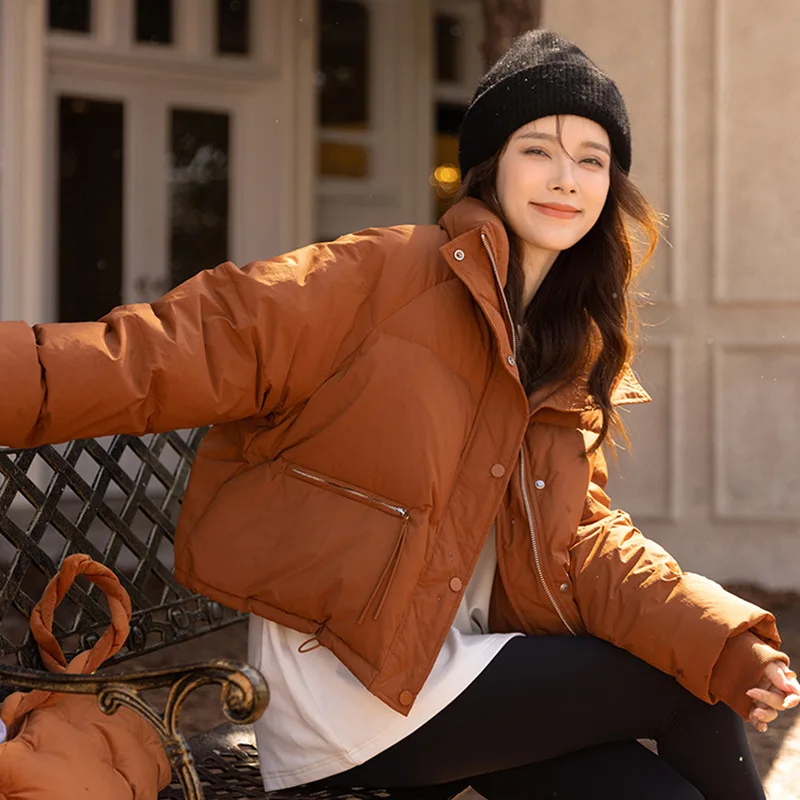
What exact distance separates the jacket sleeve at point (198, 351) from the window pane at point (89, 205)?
16.3 ft

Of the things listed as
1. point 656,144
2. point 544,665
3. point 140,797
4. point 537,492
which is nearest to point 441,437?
point 537,492

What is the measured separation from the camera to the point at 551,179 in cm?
218

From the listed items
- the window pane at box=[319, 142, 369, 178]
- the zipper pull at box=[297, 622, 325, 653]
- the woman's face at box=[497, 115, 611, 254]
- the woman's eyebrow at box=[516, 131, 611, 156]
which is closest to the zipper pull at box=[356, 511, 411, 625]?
A: the zipper pull at box=[297, 622, 325, 653]

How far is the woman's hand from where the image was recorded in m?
1.87

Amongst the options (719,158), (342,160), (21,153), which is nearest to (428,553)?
(719,158)

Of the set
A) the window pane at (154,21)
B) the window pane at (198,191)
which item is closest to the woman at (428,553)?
the window pane at (154,21)

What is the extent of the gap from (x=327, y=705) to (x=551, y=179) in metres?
0.94

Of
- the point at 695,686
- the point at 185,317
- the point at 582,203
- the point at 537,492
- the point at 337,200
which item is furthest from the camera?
the point at 337,200

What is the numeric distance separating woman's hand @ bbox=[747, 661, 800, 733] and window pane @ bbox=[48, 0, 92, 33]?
5.38 meters

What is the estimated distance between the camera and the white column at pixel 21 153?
5969 mm

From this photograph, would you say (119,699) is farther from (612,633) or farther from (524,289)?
(524,289)

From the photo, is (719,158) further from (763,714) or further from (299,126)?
(763,714)

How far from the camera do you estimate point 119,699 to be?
65.7 inches

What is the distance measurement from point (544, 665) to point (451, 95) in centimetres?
607
